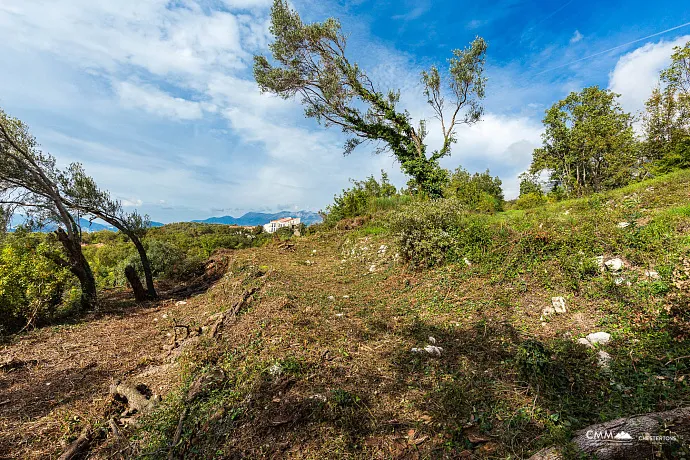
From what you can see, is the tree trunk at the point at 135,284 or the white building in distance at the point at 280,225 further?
the white building in distance at the point at 280,225

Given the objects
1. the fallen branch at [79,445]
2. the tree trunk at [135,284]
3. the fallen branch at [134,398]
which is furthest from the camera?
the tree trunk at [135,284]

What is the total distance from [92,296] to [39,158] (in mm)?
4948

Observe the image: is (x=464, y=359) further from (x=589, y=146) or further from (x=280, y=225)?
(x=589, y=146)

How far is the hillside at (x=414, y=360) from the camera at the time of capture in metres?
2.66

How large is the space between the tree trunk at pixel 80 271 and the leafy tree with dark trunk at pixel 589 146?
28720mm

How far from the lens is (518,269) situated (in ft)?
18.4

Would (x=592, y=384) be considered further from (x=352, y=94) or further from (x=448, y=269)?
(x=352, y=94)

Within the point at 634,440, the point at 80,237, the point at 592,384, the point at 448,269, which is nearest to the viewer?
the point at 634,440

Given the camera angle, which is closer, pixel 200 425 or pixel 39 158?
pixel 200 425

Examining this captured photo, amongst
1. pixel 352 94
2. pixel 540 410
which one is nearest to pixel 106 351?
pixel 540 410

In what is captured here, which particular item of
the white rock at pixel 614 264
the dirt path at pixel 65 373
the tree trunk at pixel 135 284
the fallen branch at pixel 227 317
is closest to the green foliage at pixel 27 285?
the dirt path at pixel 65 373

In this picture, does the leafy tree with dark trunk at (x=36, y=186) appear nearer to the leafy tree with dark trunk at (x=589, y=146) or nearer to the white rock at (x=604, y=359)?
the white rock at (x=604, y=359)

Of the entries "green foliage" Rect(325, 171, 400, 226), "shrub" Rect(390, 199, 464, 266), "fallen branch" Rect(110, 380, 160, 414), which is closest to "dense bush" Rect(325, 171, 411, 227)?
"green foliage" Rect(325, 171, 400, 226)

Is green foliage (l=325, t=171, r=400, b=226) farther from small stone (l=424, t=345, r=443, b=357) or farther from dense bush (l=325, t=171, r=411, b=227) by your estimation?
small stone (l=424, t=345, r=443, b=357)
